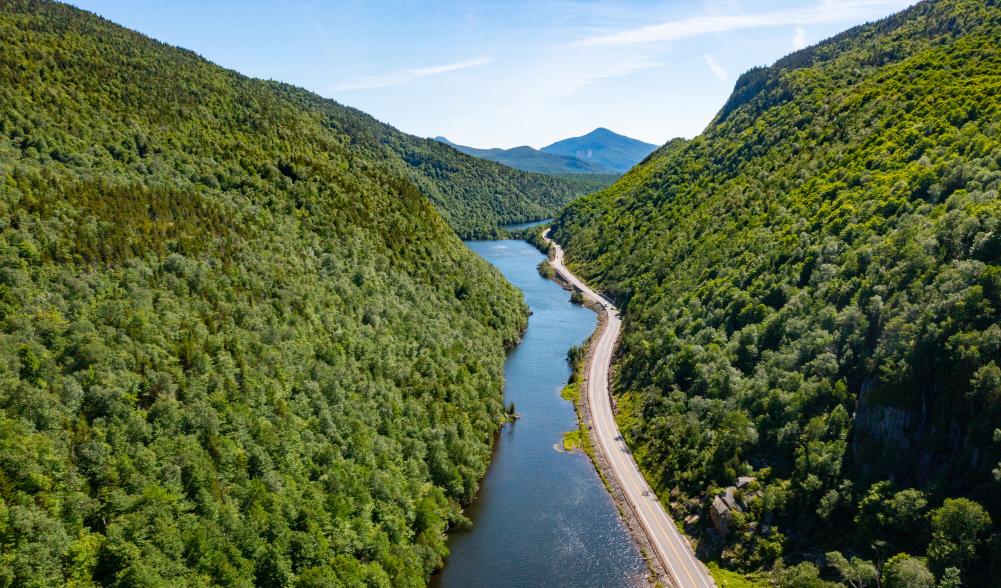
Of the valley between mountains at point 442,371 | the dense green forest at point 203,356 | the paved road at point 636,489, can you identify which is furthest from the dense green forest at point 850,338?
the dense green forest at point 203,356

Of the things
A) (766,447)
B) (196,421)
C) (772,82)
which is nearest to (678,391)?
(766,447)

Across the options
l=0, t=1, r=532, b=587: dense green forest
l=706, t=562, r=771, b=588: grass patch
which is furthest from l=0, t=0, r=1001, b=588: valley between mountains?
l=706, t=562, r=771, b=588: grass patch

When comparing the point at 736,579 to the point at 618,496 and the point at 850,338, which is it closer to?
the point at 618,496

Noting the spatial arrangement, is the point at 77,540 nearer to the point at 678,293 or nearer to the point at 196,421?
the point at 196,421

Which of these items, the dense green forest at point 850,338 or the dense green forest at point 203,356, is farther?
the dense green forest at point 850,338

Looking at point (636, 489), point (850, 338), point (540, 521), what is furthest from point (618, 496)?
point (850, 338)

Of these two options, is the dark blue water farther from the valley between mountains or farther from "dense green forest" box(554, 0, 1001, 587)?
"dense green forest" box(554, 0, 1001, 587)

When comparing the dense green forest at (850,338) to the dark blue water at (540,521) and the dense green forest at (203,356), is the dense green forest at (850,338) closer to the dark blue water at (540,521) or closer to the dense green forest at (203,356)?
the dark blue water at (540,521)
